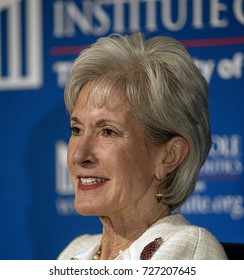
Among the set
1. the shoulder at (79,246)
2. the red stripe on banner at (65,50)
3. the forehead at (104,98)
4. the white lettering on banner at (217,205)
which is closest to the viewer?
the forehead at (104,98)

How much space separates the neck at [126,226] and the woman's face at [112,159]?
30 mm

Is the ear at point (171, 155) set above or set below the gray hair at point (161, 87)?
below

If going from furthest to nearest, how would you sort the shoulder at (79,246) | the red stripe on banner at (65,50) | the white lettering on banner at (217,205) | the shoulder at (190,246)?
the red stripe on banner at (65,50) → the white lettering on banner at (217,205) → the shoulder at (79,246) → the shoulder at (190,246)

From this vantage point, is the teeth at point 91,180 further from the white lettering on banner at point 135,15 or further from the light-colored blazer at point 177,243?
the white lettering on banner at point 135,15

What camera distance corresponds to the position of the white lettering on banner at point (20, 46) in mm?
2682

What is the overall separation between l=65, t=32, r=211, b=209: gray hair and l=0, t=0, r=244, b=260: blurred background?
2.00 feet

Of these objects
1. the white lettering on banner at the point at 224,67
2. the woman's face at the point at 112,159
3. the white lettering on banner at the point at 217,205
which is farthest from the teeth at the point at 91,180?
the white lettering on banner at the point at 224,67

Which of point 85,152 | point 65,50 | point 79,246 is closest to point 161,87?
point 85,152

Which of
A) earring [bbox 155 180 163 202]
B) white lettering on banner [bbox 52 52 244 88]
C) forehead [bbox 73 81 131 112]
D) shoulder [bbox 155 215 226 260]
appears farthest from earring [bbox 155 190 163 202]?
white lettering on banner [bbox 52 52 244 88]
